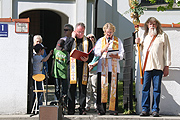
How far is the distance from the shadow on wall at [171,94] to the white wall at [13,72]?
3.15m

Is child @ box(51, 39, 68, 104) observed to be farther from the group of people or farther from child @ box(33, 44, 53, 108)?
child @ box(33, 44, 53, 108)

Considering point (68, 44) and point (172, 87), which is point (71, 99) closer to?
point (68, 44)

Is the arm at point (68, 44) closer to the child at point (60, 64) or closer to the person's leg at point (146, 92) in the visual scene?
the child at point (60, 64)

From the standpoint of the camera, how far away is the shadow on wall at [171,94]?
986cm

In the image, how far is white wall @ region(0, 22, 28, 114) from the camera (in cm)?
959

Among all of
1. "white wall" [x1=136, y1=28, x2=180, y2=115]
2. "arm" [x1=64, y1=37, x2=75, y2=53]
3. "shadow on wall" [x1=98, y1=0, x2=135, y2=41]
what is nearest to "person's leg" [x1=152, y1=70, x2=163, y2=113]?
"white wall" [x1=136, y1=28, x2=180, y2=115]

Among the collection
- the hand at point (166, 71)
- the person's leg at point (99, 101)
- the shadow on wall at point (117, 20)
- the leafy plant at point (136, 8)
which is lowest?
the person's leg at point (99, 101)

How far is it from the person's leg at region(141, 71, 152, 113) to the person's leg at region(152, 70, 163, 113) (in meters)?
0.11

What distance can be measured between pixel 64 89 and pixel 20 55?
4.14 feet

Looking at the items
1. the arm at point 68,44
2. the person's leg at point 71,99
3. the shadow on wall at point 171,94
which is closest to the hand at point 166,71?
the shadow on wall at point 171,94

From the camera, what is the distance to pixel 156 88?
30.6 ft

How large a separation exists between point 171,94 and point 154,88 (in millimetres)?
732

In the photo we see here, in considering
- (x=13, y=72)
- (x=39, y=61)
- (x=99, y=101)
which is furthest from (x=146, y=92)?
(x=13, y=72)

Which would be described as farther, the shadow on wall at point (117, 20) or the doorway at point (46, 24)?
the shadow on wall at point (117, 20)
